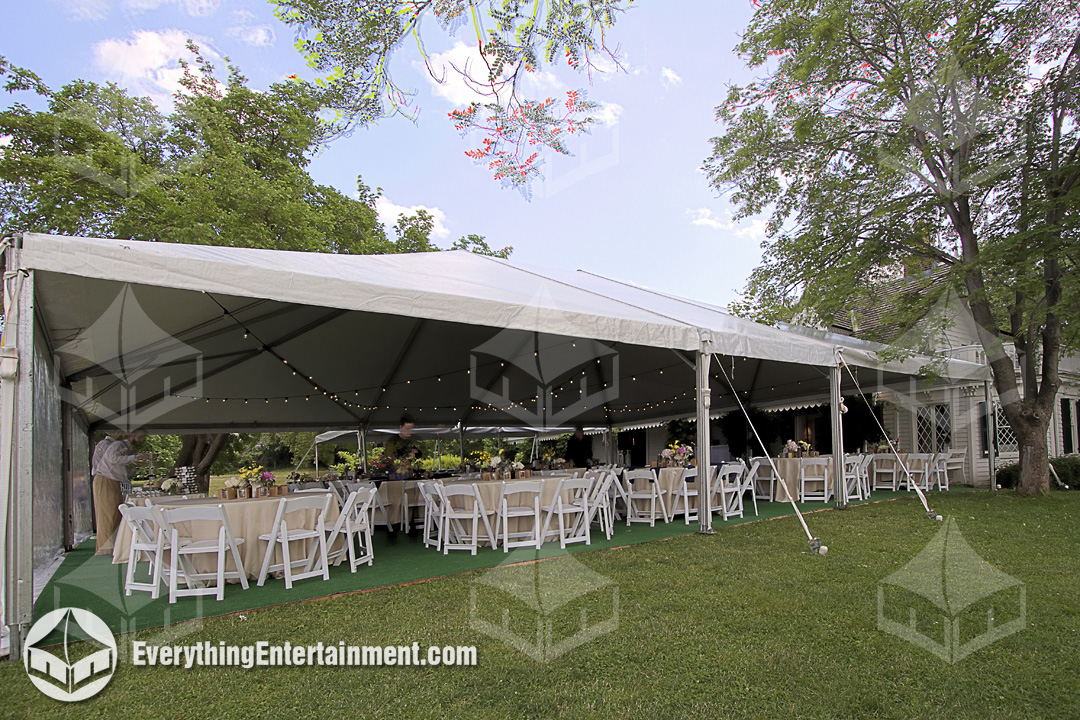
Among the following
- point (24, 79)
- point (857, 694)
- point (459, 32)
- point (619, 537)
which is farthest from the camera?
point (24, 79)

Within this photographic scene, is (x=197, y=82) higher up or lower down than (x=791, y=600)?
higher up

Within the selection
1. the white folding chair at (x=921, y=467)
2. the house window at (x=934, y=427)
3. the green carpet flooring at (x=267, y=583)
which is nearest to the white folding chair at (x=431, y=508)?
the green carpet flooring at (x=267, y=583)

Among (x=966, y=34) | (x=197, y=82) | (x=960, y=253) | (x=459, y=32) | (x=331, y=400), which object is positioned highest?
(x=197, y=82)

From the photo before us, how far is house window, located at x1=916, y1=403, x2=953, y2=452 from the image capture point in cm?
1289

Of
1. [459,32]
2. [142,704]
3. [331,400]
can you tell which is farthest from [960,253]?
[142,704]

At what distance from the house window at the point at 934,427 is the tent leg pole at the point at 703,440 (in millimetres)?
9225

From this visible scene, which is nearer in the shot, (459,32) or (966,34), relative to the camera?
(459,32)

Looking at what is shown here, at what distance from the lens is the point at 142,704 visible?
102 inches

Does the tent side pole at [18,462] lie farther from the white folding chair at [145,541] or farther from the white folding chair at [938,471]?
the white folding chair at [938,471]

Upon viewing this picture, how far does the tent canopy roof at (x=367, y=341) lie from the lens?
13.7 ft

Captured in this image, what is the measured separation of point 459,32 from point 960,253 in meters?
9.18

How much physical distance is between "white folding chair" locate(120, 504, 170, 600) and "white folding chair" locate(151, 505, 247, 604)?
0.08 meters

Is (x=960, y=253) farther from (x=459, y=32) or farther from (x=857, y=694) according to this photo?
(x=857, y=694)

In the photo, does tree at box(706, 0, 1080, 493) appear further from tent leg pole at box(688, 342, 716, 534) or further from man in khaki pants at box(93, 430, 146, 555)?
man in khaki pants at box(93, 430, 146, 555)
